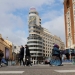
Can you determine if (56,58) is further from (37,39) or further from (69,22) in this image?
(37,39)

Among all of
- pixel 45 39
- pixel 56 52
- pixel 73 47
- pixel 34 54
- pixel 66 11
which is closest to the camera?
pixel 56 52

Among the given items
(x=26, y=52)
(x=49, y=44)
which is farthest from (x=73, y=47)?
(x=49, y=44)

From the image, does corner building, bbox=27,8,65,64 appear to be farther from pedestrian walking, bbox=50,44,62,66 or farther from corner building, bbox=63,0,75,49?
pedestrian walking, bbox=50,44,62,66

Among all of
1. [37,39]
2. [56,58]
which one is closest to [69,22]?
[37,39]

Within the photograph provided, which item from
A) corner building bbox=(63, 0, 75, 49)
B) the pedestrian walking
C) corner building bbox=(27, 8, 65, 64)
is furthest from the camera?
corner building bbox=(27, 8, 65, 64)

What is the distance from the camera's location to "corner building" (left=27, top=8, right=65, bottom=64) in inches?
5721

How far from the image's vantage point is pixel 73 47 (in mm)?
78000

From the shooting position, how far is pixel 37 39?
145875 mm

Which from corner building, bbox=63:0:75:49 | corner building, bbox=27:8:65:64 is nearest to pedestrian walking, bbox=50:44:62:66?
corner building, bbox=63:0:75:49

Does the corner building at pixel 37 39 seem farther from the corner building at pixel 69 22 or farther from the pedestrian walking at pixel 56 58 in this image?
the pedestrian walking at pixel 56 58

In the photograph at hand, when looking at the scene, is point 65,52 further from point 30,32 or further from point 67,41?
point 30,32

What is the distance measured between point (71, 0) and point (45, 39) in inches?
3167

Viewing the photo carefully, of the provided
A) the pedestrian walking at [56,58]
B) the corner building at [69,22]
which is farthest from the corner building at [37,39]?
the pedestrian walking at [56,58]

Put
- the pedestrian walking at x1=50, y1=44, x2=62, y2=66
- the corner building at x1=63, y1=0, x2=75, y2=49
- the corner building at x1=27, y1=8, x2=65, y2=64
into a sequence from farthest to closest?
the corner building at x1=27, y1=8, x2=65, y2=64
the corner building at x1=63, y1=0, x2=75, y2=49
the pedestrian walking at x1=50, y1=44, x2=62, y2=66
